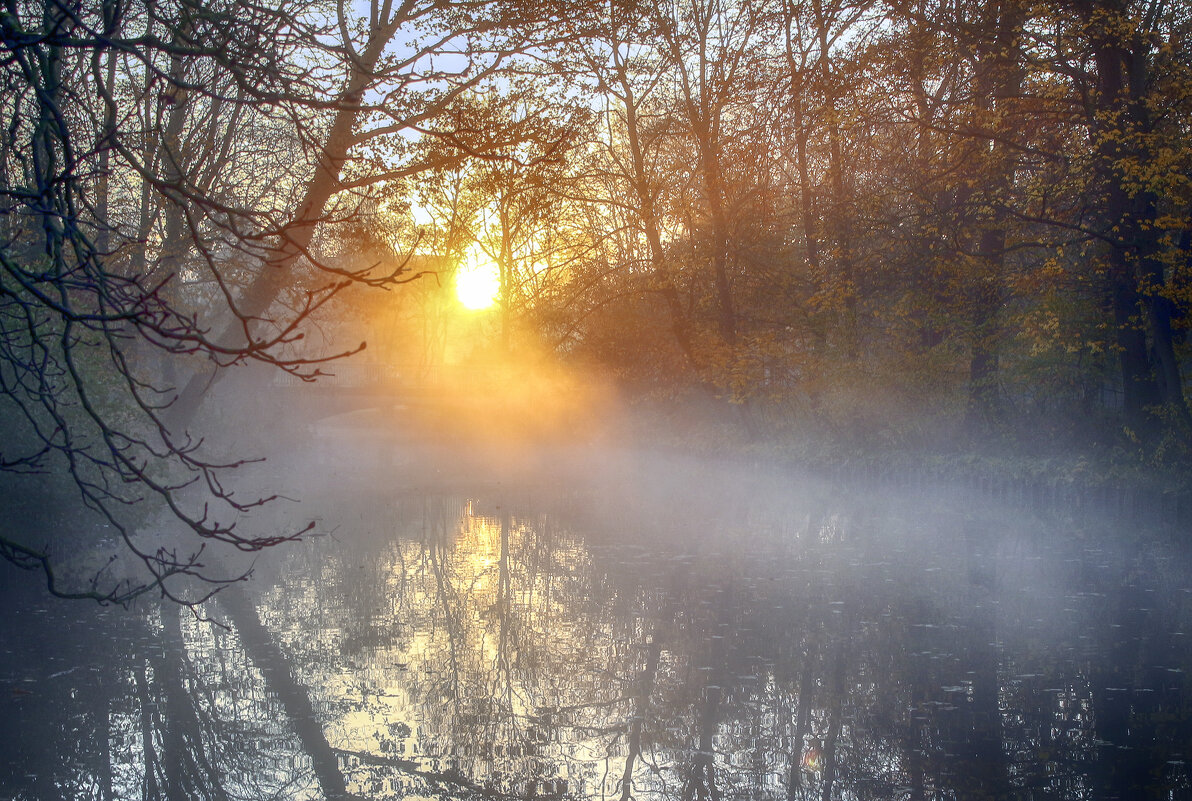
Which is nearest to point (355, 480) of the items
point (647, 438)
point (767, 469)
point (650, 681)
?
point (647, 438)

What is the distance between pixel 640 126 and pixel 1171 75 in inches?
520

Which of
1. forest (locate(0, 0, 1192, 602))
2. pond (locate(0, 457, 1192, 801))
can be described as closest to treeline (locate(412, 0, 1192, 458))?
forest (locate(0, 0, 1192, 602))

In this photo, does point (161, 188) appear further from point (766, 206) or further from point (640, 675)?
point (766, 206)

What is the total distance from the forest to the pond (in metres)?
1.12

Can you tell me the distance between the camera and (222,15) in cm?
420

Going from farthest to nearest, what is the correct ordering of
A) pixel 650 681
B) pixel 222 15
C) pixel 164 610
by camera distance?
pixel 164 610 → pixel 650 681 → pixel 222 15

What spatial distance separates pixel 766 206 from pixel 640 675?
45.9 ft

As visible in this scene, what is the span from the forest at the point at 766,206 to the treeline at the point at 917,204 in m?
0.06

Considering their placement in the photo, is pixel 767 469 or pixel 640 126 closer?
pixel 767 469

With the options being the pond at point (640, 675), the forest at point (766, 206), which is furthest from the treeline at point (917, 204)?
the pond at point (640, 675)

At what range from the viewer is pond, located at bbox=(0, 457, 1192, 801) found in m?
5.44

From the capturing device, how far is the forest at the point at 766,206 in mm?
8945

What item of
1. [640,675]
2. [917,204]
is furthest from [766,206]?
[640,675]

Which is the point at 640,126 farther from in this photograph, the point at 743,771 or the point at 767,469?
the point at 743,771
